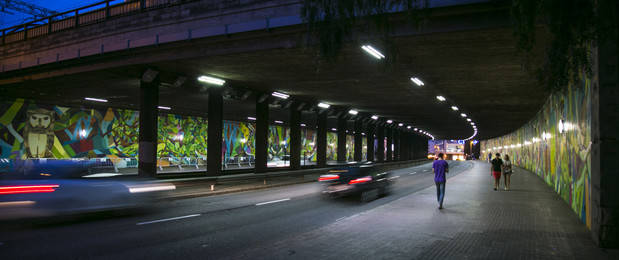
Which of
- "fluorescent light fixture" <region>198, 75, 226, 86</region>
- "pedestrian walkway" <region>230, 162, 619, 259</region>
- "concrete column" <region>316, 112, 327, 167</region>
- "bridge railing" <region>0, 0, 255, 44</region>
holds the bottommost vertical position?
"pedestrian walkway" <region>230, 162, 619, 259</region>

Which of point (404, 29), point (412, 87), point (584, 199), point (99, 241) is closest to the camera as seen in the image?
point (99, 241)

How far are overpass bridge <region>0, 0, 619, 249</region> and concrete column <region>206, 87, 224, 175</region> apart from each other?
0.06 m

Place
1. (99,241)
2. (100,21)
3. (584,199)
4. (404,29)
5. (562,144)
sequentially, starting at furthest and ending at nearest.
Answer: (100,21)
(562,144)
(404,29)
(584,199)
(99,241)

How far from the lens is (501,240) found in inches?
331

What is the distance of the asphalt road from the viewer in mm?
7395

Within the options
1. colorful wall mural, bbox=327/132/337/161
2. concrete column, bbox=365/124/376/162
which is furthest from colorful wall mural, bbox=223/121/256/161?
colorful wall mural, bbox=327/132/337/161

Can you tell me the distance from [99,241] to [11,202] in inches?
112

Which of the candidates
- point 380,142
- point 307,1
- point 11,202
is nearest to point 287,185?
point 11,202

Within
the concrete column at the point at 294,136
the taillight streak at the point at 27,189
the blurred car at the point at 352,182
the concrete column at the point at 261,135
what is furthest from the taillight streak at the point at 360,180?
the concrete column at the point at 294,136

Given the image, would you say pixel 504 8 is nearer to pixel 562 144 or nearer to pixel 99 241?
pixel 562 144

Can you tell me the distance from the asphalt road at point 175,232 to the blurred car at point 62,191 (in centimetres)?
44

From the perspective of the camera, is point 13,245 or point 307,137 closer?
point 13,245

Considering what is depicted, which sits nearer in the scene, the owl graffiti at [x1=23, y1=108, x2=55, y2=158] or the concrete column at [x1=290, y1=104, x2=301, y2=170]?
the concrete column at [x1=290, y1=104, x2=301, y2=170]

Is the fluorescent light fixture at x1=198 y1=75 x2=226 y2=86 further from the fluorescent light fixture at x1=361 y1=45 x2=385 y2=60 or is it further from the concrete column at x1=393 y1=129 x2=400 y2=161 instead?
the concrete column at x1=393 y1=129 x2=400 y2=161
